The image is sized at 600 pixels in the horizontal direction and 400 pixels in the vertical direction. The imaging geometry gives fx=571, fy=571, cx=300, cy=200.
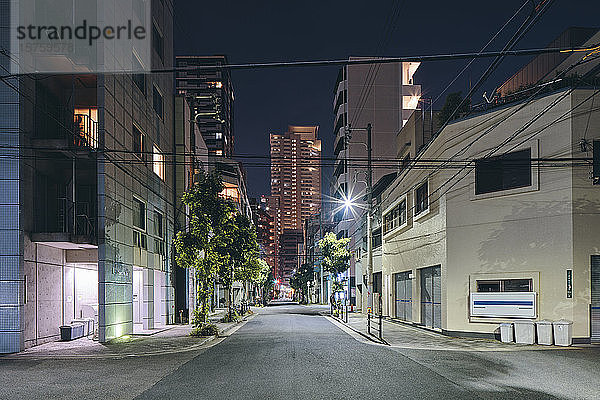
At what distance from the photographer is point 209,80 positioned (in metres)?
145

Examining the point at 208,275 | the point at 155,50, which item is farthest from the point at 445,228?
the point at 155,50

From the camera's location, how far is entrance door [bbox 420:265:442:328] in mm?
29189

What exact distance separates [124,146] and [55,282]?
7.08 meters

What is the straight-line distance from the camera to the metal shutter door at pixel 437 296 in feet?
94.7

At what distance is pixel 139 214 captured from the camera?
31.2 metres

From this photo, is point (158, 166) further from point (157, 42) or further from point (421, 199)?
point (421, 199)

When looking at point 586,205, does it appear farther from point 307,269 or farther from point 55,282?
point 307,269

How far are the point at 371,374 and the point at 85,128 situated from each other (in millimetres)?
18505

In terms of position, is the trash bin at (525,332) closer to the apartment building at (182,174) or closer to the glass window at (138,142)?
the glass window at (138,142)

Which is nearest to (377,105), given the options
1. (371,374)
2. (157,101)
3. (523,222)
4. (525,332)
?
(157,101)

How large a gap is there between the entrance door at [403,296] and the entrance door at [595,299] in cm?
1430

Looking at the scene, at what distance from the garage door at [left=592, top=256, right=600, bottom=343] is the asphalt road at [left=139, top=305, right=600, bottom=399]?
301cm

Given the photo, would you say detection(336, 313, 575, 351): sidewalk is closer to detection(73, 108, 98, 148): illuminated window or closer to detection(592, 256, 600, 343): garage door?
detection(592, 256, 600, 343): garage door

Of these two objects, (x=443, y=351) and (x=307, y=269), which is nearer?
(x=443, y=351)
